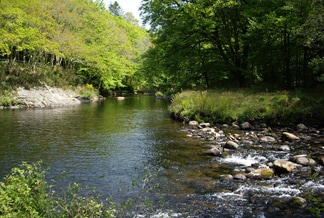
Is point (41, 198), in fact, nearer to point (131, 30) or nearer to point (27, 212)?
point (27, 212)

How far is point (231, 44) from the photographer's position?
26.5m

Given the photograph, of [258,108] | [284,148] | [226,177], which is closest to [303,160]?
[284,148]

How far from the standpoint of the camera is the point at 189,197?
7531 mm

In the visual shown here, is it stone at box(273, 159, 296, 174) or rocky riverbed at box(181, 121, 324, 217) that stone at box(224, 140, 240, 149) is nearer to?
rocky riverbed at box(181, 121, 324, 217)

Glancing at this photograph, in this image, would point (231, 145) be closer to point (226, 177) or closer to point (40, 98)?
point (226, 177)

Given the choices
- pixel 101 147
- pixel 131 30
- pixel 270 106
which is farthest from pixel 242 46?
pixel 131 30

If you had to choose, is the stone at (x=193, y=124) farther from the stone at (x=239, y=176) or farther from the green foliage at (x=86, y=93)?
the green foliage at (x=86, y=93)

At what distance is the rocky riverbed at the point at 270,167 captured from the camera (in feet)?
22.7

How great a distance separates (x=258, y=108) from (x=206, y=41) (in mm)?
12256

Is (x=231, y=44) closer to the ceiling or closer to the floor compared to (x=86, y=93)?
closer to the ceiling

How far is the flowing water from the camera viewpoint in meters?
7.04

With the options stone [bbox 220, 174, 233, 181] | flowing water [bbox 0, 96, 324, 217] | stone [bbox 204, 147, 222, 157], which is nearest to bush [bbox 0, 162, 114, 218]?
flowing water [bbox 0, 96, 324, 217]

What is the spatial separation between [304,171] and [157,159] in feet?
16.4

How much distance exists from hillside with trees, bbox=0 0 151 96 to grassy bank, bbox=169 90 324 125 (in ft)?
66.7
